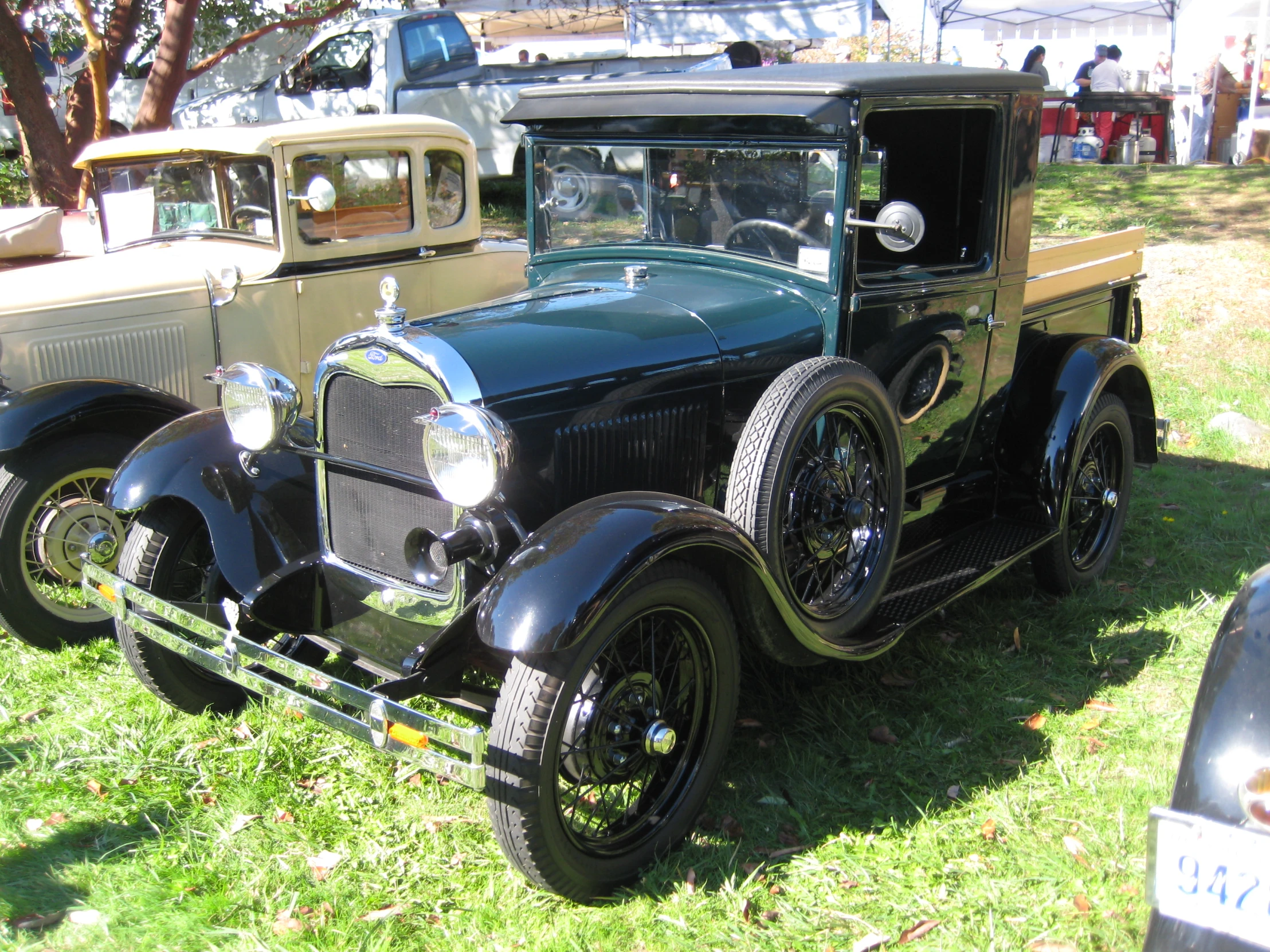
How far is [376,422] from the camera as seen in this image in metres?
2.98

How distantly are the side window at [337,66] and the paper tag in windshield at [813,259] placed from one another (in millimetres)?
8153

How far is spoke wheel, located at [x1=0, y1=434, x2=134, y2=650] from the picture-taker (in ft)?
12.7

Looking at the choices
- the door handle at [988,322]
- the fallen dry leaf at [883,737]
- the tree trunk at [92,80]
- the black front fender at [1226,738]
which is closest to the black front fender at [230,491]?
the fallen dry leaf at [883,737]

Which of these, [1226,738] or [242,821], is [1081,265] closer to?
[1226,738]

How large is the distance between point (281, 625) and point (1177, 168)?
439 inches

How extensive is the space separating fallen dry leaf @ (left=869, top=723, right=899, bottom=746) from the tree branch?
807cm

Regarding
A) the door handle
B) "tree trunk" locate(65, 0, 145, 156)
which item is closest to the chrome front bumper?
the door handle

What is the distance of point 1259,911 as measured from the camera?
1640 mm

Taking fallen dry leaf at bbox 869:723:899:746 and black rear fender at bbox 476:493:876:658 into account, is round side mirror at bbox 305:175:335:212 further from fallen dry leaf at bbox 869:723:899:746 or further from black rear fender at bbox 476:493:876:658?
fallen dry leaf at bbox 869:723:899:746

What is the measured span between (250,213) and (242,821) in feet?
10.2

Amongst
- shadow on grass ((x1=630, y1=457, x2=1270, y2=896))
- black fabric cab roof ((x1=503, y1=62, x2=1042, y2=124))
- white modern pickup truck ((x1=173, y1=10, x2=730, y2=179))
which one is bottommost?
shadow on grass ((x1=630, y1=457, x2=1270, y2=896))

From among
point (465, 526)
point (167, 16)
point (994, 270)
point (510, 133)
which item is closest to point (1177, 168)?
point (510, 133)

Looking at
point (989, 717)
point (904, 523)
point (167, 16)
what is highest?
point (167, 16)

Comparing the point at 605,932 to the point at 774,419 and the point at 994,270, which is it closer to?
the point at 774,419
